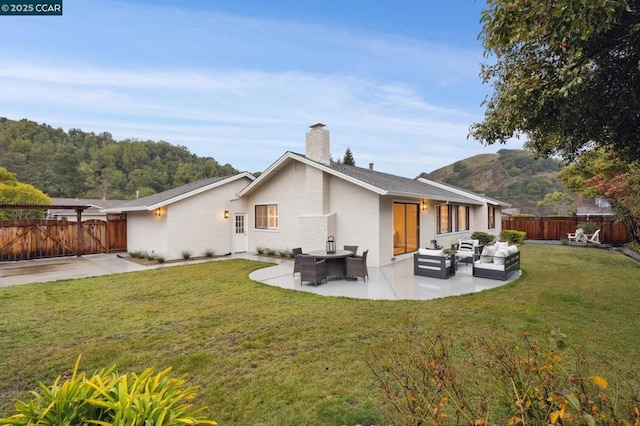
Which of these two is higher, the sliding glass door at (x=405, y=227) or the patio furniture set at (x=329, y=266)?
the sliding glass door at (x=405, y=227)

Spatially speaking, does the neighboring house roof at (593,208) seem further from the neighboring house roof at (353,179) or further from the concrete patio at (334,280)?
the concrete patio at (334,280)

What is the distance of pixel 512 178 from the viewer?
185 feet

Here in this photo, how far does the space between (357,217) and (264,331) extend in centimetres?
703

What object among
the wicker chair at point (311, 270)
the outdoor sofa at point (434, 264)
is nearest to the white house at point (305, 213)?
the outdoor sofa at point (434, 264)

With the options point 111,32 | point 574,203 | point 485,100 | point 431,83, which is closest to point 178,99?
point 111,32

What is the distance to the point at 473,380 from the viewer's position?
337 centimetres

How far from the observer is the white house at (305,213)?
1125 centimetres

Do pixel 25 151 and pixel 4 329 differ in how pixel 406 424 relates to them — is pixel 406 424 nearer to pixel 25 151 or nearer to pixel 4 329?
pixel 4 329

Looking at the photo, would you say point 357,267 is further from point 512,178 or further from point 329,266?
point 512,178

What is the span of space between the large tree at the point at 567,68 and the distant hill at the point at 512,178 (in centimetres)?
3557

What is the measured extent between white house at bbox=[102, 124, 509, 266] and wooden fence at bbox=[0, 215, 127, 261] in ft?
2.82

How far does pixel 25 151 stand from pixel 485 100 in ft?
157

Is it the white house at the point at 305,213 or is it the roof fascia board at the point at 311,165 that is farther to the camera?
the white house at the point at 305,213

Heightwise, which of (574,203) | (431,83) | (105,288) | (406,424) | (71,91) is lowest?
(105,288)
